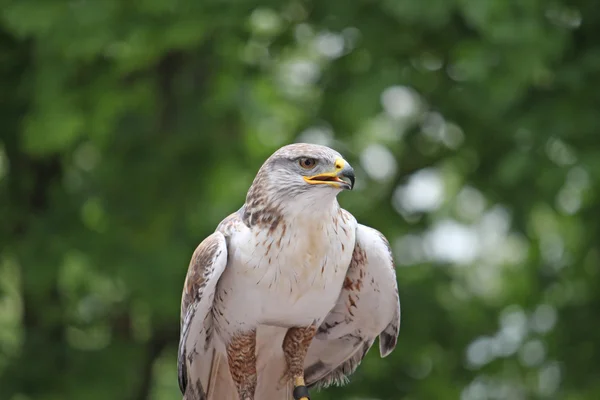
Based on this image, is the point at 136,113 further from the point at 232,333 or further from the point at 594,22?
the point at 232,333

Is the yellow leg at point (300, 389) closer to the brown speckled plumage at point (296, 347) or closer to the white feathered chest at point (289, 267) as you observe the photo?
the brown speckled plumage at point (296, 347)

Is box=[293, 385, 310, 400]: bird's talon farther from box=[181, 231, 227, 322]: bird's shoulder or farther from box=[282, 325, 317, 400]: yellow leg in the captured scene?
box=[181, 231, 227, 322]: bird's shoulder

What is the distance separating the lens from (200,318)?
436 centimetres

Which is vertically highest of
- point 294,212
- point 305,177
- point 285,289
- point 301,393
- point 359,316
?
point 305,177

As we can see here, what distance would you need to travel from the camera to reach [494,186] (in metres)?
9.66

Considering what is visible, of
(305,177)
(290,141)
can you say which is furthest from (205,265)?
(290,141)

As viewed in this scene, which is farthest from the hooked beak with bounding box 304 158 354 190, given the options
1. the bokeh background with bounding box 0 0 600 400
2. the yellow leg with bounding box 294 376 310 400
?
the bokeh background with bounding box 0 0 600 400

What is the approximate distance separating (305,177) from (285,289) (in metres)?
0.42

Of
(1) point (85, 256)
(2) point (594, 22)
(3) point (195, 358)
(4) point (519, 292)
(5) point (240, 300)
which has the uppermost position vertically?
(2) point (594, 22)

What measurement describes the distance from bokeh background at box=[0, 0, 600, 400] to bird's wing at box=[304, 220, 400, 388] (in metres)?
3.23

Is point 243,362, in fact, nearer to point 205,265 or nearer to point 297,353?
point 297,353

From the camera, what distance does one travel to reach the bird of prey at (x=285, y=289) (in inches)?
165

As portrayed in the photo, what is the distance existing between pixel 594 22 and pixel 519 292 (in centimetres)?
332

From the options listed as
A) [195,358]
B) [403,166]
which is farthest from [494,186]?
[195,358]
